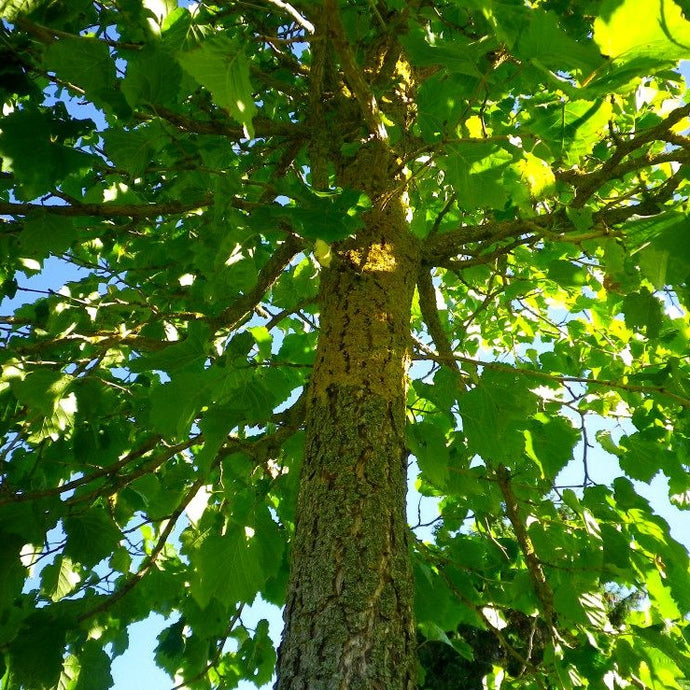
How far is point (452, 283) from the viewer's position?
13.7 feet

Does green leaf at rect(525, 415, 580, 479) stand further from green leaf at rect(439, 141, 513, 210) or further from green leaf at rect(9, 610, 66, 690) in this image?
green leaf at rect(9, 610, 66, 690)

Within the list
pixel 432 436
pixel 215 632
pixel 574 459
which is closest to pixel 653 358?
pixel 574 459

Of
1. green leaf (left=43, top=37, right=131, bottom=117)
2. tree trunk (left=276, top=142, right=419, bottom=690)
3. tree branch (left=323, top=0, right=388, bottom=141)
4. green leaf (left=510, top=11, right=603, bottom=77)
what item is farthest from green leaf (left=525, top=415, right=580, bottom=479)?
green leaf (left=43, top=37, right=131, bottom=117)

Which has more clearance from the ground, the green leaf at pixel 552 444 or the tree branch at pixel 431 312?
the tree branch at pixel 431 312

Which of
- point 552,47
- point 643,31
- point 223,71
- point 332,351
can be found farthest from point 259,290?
point 643,31

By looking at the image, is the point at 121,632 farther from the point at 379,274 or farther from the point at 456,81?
the point at 456,81

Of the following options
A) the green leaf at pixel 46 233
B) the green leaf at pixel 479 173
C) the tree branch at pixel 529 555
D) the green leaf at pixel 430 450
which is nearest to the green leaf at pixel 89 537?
the green leaf at pixel 46 233

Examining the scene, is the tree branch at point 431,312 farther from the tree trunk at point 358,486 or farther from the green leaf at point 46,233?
the green leaf at point 46,233

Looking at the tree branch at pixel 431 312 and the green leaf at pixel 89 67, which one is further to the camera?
the tree branch at pixel 431 312

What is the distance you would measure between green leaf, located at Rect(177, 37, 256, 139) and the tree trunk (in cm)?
76

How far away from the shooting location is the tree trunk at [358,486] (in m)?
1.27

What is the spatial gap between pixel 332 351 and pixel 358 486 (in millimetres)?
507

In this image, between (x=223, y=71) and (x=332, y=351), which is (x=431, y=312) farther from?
(x=223, y=71)

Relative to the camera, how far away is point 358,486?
154 cm
